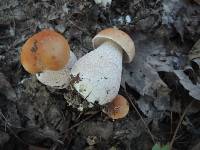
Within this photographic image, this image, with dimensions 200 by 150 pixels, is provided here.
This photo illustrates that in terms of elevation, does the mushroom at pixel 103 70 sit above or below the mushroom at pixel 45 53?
below

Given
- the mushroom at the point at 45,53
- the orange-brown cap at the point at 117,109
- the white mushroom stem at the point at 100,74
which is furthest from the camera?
the orange-brown cap at the point at 117,109

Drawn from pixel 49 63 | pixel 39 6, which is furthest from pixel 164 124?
pixel 39 6

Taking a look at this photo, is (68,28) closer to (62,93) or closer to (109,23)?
(109,23)

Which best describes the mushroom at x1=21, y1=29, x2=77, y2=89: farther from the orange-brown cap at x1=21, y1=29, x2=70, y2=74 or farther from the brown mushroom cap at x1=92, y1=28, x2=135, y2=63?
the brown mushroom cap at x1=92, y1=28, x2=135, y2=63

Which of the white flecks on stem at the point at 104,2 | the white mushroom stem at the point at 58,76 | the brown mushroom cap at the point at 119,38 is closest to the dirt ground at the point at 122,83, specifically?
the white flecks on stem at the point at 104,2

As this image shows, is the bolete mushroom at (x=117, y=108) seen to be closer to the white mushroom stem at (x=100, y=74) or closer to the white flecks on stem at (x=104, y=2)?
the white mushroom stem at (x=100, y=74)
